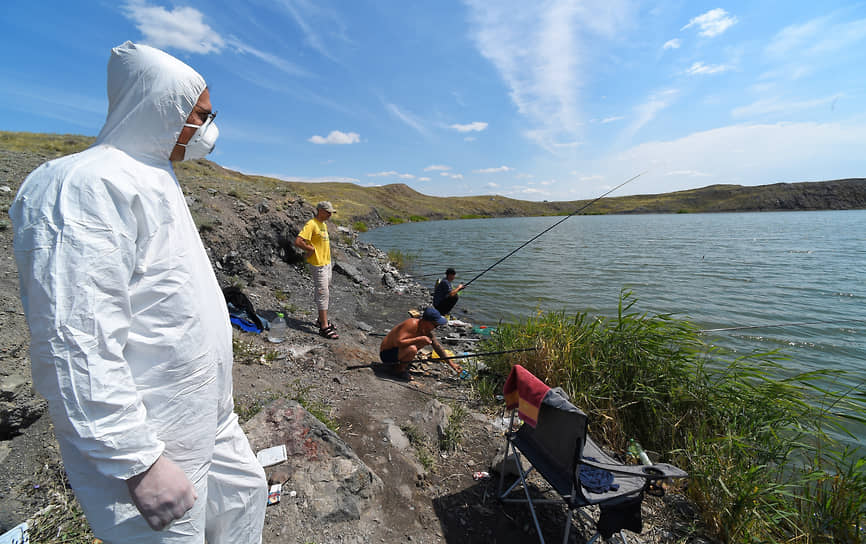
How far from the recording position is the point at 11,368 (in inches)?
117

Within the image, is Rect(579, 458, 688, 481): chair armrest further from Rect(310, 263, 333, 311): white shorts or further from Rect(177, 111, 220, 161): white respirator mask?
Rect(310, 263, 333, 311): white shorts

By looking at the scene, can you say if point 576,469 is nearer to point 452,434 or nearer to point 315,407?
point 452,434

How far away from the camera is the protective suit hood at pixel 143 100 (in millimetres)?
1391

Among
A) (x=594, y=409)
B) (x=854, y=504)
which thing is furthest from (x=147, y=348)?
(x=854, y=504)

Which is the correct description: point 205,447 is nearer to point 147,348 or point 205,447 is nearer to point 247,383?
point 147,348

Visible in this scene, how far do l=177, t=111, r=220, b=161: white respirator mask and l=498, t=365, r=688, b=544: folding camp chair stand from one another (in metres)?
2.87

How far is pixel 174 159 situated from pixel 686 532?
15.7ft

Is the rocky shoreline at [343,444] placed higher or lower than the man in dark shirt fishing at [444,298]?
lower

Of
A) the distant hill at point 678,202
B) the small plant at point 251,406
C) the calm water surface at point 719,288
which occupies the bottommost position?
the calm water surface at point 719,288

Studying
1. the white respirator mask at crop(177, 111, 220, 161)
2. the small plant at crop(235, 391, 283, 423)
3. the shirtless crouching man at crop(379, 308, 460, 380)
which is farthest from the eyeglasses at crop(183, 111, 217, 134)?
the shirtless crouching man at crop(379, 308, 460, 380)

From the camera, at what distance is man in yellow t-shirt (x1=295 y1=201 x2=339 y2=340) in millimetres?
6871

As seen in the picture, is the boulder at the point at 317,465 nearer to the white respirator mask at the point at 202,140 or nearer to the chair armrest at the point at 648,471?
the chair armrest at the point at 648,471

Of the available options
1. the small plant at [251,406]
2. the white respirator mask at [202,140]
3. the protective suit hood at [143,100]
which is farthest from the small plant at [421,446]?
the protective suit hood at [143,100]

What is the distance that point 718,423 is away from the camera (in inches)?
169
